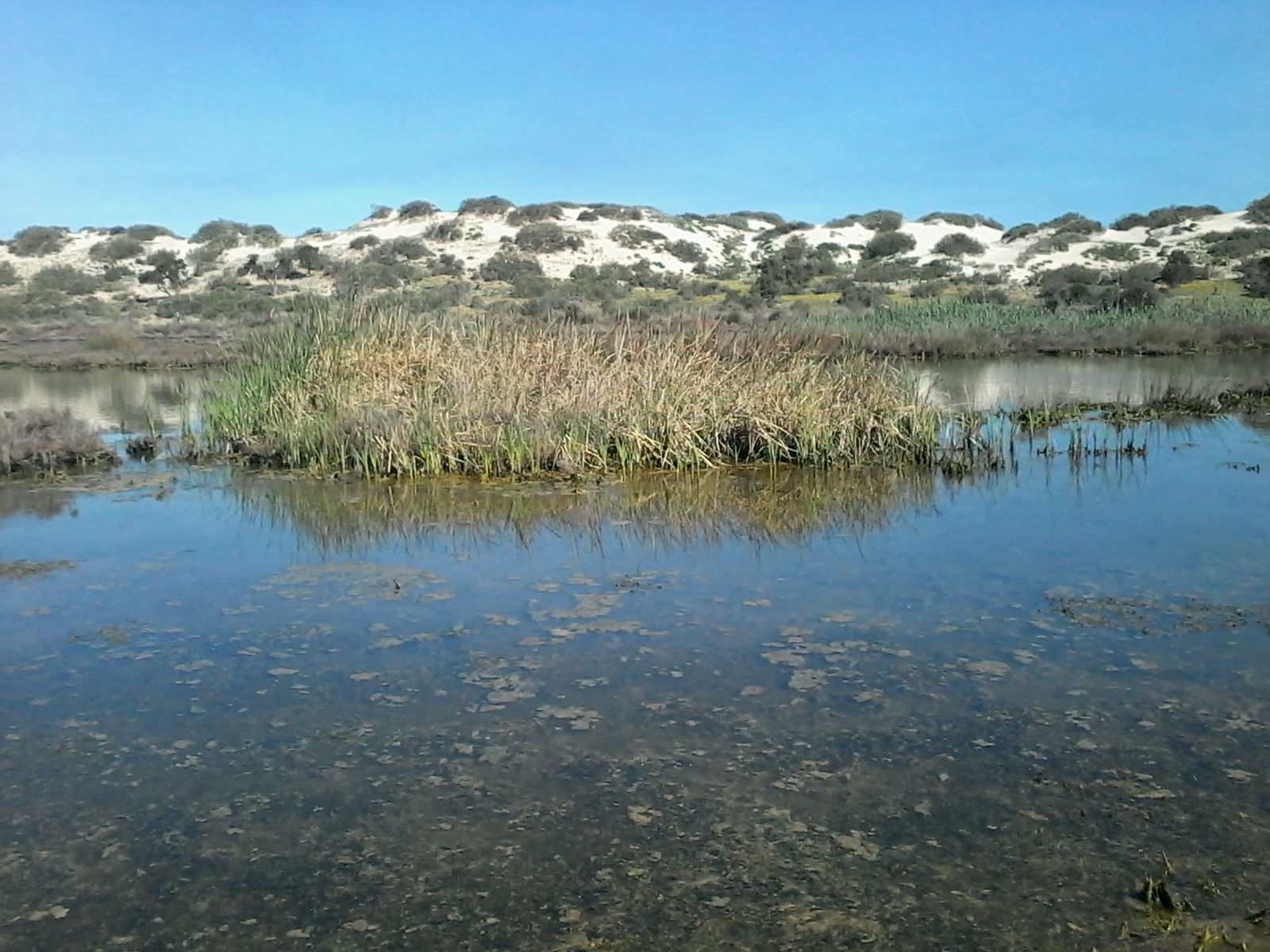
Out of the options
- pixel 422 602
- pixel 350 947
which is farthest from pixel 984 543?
pixel 350 947

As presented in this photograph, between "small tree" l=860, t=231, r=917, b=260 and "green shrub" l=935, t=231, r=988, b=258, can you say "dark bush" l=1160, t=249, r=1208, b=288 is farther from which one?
"small tree" l=860, t=231, r=917, b=260

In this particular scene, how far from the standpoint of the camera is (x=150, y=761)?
389cm

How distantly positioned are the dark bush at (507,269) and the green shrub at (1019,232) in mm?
19565

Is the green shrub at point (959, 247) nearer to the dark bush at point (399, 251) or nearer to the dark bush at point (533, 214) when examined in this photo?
the dark bush at point (533, 214)

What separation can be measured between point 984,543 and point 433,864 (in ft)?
14.4

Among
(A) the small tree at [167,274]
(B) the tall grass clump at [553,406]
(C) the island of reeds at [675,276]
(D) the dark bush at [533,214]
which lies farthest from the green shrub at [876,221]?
(B) the tall grass clump at [553,406]

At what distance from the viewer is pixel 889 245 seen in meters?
44.2

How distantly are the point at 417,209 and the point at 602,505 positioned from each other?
4237 centimetres

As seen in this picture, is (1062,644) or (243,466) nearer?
(1062,644)

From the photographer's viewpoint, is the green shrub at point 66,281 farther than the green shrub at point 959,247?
No

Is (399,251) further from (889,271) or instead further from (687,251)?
(889,271)

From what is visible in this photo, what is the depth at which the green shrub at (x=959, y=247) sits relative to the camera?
1699 inches

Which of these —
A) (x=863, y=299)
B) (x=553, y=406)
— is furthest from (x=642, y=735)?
(x=863, y=299)

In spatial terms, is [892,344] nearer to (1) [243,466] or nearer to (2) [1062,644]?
(1) [243,466]
